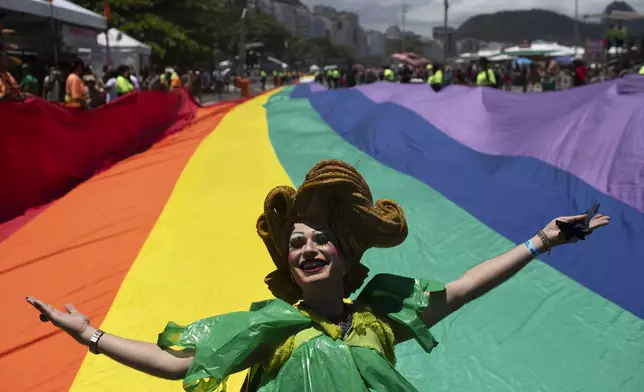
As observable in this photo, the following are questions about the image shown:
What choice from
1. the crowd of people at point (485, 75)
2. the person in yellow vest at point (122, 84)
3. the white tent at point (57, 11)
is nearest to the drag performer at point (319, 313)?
the crowd of people at point (485, 75)

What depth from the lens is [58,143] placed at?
189 inches

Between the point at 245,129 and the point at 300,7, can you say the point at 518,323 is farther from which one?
the point at 300,7

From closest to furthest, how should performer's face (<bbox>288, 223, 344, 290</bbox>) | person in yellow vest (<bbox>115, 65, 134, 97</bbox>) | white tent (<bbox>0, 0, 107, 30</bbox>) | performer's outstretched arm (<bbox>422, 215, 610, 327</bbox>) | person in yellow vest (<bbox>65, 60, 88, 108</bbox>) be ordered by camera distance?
performer's face (<bbox>288, 223, 344, 290</bbox>) → performer's outstretched arm (<bbox>422, 215, 610, 327</bbox>) → person in yellow vest (<bbox>65, 60, 88, 108</bbox>) → white tent (<bbox>0, 0, 107, 30</bbox>) → person in yellow vest (<bbox>115, 65, 134, 97</bbox>)

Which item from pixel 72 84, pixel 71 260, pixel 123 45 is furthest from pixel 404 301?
pixel 123 45

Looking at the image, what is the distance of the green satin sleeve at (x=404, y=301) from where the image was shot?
4.69ft

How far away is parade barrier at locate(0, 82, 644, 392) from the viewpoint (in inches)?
95.2

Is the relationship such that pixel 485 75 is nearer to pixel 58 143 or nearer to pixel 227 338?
pixel 58 143

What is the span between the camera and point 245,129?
6219 millimetres

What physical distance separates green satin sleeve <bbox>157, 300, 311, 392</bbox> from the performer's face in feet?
0.26

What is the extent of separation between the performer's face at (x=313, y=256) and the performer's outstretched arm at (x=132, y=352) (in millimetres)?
273

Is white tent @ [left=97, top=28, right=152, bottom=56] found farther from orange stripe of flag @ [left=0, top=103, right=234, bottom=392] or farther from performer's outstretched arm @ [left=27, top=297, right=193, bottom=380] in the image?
performer's outstretched arm @ [left=27, top=297, right=193, bottom=380]

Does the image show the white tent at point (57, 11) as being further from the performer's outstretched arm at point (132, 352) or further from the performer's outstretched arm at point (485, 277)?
the performer's outstretched arm at point (485, 277)

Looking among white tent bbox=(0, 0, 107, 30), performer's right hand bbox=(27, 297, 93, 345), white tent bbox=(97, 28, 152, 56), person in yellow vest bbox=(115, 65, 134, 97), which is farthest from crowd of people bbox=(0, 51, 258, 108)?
performer's right hand bbox=(27, 297, 93, 345)

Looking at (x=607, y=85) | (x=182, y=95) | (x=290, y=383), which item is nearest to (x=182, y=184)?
(x=607, y=85)
